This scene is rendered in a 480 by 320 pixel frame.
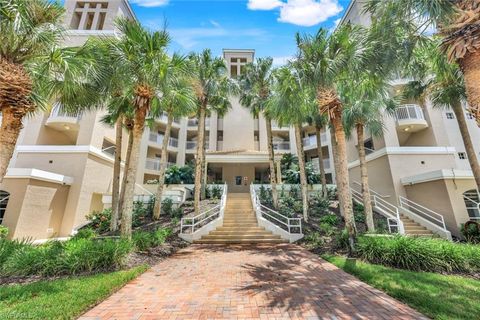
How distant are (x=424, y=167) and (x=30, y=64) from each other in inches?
866

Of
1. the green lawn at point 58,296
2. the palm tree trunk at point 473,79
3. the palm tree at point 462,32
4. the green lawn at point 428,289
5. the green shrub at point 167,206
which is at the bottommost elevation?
the green lawn at point 428,289

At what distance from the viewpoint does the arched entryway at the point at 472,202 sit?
39.3 ft

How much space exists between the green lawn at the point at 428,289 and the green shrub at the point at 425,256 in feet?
1.52

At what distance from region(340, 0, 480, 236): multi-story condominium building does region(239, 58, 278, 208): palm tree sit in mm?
6328

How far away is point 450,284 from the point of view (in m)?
5.34

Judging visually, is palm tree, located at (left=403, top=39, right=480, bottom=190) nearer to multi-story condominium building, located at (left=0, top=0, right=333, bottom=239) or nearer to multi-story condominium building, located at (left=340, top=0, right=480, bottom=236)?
multi-story condominium building, located at (left=340, top=0, right=480, bottom=236)

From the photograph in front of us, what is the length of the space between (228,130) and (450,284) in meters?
22.7

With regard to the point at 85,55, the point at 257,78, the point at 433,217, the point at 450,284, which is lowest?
the point at 450,284

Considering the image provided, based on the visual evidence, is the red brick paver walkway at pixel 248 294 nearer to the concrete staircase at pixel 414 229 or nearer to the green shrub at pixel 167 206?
the green shrub at pixel 167 206

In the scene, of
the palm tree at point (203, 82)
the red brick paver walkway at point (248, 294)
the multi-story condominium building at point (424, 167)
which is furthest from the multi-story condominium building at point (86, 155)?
the red brick paver walkway at point (248, 294)

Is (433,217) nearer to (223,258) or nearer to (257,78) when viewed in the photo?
(223,258)

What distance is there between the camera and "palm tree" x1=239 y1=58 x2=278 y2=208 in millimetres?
15019

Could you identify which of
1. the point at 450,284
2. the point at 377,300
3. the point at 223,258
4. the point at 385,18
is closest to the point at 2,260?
the point at 223,258

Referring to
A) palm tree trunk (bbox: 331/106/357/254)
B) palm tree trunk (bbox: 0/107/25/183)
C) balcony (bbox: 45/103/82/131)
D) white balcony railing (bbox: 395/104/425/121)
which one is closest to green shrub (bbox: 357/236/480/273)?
palm tree trunk (bbox: 331/106/357/254)
